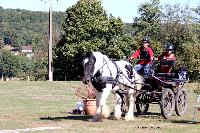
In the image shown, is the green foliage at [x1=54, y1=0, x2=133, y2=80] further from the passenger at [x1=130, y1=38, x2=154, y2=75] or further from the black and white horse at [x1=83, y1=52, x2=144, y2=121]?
the black and white horse at [x1=83, y1=52, x2=144, y2=121]

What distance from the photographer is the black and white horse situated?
43.5 ft

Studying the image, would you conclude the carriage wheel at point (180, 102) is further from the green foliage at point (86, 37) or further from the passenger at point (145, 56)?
the green foliage at point (86, 37)

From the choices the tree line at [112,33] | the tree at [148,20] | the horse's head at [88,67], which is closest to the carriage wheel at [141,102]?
the horse's head at [88,67]

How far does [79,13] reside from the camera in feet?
218

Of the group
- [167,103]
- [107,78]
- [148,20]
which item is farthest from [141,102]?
[148,20]

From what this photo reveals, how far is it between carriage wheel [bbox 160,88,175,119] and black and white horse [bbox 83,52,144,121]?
0.88 m

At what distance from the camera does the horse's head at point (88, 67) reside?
13062mm

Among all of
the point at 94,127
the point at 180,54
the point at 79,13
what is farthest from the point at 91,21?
the point at 94,127

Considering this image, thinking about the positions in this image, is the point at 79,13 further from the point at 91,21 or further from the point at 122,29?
the point at 122,29

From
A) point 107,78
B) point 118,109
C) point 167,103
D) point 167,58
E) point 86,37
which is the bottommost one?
point 118,109

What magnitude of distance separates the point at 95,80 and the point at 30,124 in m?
2.06

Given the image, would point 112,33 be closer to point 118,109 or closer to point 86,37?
point 86,37

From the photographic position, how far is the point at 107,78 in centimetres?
1342

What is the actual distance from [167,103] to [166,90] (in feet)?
1.30
